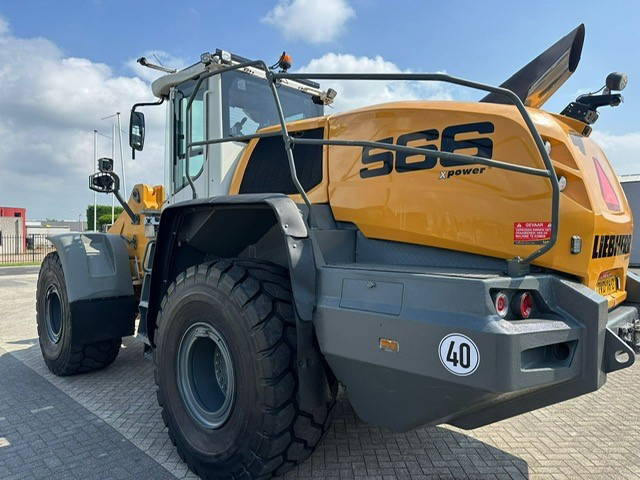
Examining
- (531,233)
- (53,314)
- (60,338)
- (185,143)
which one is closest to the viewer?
(531,233)

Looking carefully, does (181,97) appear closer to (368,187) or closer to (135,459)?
(368,187)

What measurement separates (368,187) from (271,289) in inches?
30.9

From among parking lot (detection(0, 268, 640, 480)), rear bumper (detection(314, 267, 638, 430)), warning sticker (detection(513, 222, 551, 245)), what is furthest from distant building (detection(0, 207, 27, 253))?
warning sticker (detection(513, 222, 551, 245))

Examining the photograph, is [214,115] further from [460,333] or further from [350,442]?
[460,333]

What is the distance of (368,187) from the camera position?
9.25 ft

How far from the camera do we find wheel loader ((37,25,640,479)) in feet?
6.95

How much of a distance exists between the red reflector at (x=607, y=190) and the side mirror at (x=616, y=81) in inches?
19.0

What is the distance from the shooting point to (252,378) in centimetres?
251

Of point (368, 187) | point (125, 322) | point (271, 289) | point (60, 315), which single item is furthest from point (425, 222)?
point (60, 315)

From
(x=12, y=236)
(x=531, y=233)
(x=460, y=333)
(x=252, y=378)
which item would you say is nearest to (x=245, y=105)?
(x=252, y=378)

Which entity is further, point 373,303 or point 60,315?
point 60,315

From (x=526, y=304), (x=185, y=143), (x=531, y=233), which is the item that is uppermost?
(x=185, y=143)

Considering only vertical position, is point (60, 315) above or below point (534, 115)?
below

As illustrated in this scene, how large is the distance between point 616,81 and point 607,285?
47.6 inches
